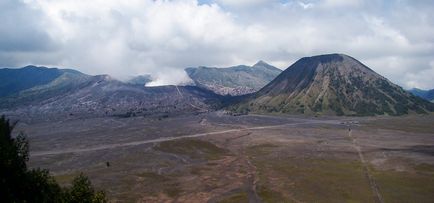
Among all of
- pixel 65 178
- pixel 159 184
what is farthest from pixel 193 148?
pixel 65 178

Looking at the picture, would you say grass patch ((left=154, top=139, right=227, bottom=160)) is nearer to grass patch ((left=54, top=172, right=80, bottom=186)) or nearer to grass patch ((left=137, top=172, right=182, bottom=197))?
grass patch ((left=137, top=172, right=182, bottom=197))

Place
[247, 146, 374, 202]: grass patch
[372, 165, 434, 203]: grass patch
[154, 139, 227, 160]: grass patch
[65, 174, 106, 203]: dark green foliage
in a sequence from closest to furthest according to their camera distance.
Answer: [65, 174, 106, 203]: dark green foliage, [372, 165, 434, 203]: grass patch, [247, 146, 374, 202]: grass patch, [154, 139, 227, 160]: grass patch

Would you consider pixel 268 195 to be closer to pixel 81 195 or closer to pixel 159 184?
pixel 159 184

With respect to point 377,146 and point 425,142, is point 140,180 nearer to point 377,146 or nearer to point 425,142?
point 377,146

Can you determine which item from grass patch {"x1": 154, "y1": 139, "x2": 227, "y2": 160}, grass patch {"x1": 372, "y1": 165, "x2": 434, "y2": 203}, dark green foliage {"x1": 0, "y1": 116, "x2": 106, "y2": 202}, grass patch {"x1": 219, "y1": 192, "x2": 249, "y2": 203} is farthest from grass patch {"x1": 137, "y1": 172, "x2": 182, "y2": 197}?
dark green foliage {"x1": 0, "y1": 116, "x2": 106, "y2": 202}

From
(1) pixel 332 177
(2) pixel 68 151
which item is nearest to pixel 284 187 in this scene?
(1) pixel 332 177

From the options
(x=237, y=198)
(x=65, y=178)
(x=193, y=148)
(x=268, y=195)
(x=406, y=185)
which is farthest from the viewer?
(x=193, y=148)

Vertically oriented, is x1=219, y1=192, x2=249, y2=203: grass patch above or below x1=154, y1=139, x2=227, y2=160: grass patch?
below

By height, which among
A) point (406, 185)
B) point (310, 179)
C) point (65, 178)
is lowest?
point (65, 178)

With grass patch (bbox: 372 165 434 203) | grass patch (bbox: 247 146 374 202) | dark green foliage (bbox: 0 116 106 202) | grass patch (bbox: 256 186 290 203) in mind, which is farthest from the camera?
grass patch (bbox: 247 146 374 202)

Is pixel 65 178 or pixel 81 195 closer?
pixel 81 195

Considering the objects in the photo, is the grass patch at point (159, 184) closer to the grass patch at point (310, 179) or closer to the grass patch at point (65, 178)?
the grass patch at point (65, 178)
